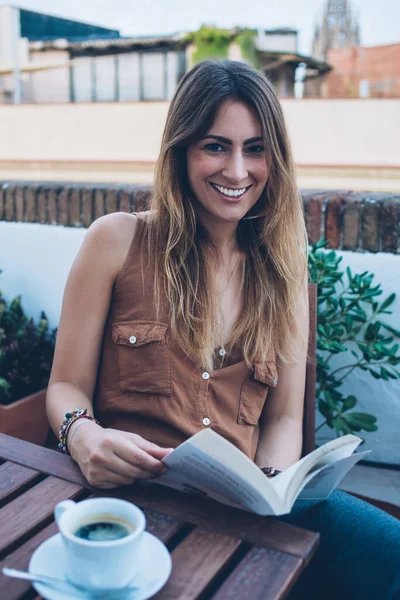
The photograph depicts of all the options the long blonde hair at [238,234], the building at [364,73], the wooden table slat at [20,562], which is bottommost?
the wooden table slat at [20,562]

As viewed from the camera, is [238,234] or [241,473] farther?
[238,234]

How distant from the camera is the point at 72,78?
1309 centimetres

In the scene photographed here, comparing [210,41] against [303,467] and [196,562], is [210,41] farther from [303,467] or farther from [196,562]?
[196,562]

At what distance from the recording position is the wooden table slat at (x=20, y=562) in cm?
86

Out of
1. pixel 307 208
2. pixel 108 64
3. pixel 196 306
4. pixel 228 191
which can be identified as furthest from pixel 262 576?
pixel 108 64

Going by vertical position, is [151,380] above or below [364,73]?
A: below

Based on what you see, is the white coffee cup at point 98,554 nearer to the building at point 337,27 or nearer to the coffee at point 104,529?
the coffee at point 104,529

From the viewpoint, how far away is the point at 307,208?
8.31 feet

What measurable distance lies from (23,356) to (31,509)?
191 centimetres

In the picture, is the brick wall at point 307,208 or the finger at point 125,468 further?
the brick wall at point 307,208

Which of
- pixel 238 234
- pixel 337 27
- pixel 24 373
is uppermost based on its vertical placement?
pixel 337 27

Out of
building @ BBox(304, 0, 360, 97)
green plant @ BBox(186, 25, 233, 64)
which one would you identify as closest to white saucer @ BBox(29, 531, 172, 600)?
green plant @ BBox(186, 25, 233, 64)


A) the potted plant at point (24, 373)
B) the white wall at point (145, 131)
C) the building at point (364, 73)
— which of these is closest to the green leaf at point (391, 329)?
the potted plant at point (24, 373)

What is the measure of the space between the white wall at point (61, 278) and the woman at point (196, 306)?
0.78 metres
